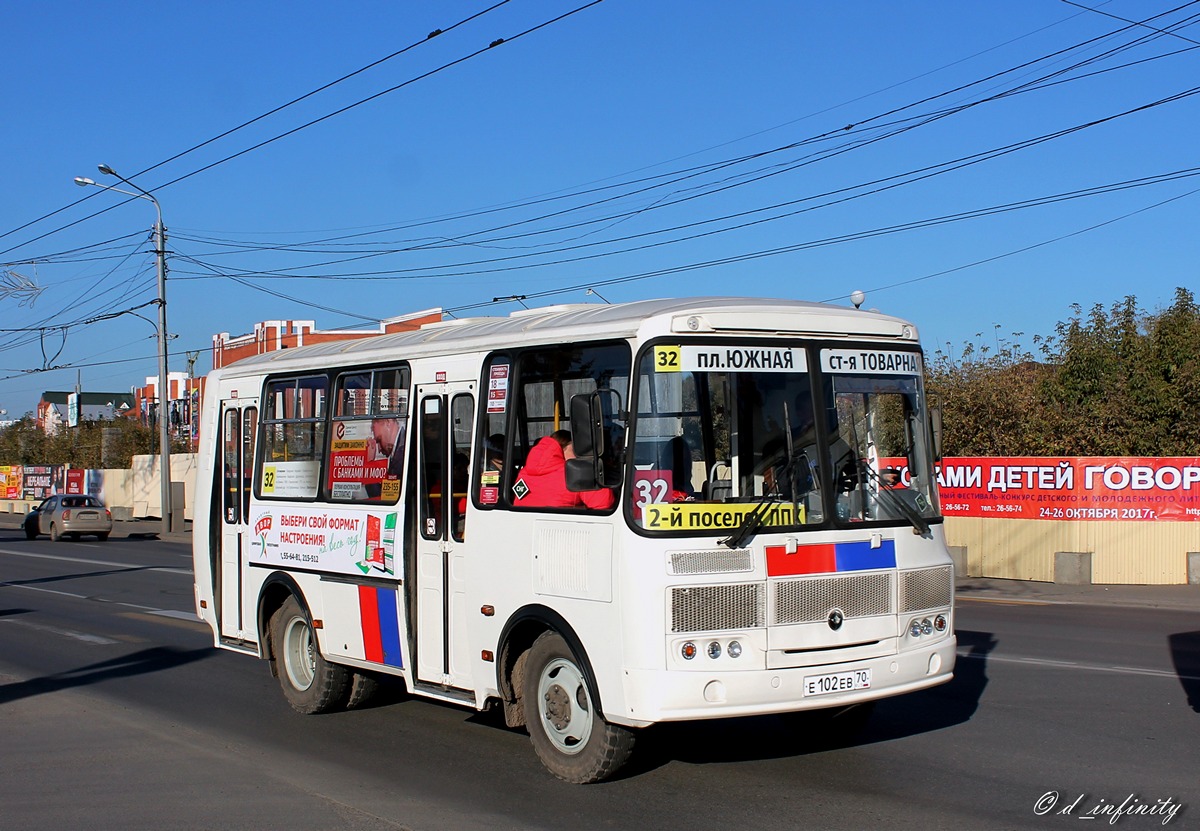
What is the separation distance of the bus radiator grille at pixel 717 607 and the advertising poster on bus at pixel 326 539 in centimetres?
276

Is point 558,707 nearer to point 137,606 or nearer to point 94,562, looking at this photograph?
point 137,606

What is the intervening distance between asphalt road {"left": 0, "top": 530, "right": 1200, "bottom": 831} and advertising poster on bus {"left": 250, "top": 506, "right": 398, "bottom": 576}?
1210 mm

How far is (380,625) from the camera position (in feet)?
29.2

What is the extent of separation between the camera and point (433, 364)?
8656mm

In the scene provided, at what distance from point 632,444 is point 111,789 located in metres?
3.80

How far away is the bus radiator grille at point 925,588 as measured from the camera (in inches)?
291

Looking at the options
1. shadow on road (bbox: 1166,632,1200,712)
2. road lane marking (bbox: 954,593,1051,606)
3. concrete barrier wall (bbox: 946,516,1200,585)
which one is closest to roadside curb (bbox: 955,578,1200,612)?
road lane marking (bbox: 954,593,1051,606)

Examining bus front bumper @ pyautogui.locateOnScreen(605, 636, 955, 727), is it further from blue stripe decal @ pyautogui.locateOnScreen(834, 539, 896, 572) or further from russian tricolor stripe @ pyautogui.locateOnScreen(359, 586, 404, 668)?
russian tricolor stripe @ pyautogui.locateOnScreen(359, 586, 404, 668)

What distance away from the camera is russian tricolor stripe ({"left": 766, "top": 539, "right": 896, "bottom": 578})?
6.88 metres

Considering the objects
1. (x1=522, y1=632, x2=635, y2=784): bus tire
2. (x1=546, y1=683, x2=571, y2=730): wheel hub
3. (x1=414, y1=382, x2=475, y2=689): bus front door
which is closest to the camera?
(x1=522, y1=632, x2=635, y2=784): bus tire

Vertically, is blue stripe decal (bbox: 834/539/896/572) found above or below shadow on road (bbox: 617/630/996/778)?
above

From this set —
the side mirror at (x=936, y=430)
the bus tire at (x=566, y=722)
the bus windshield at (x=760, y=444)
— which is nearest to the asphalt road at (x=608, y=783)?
the bus tire at (x=566, y=722)

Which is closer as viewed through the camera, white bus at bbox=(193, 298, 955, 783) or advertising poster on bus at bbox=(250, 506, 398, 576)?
white bus at bbox=(193, 298, 955, 783)

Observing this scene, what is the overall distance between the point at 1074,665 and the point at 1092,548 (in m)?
10.7
